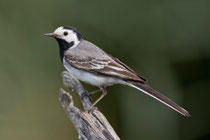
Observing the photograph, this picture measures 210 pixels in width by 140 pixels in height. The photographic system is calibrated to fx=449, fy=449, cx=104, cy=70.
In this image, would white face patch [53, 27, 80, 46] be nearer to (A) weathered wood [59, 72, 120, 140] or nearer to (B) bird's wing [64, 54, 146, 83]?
(B) bird's wing [64, 54, 146, 83]

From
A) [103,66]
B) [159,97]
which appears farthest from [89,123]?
[103,66]

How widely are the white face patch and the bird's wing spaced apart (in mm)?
232

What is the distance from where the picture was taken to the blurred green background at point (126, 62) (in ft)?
→ 15.4

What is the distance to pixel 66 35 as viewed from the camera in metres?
4.51

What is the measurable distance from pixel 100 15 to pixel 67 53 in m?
0.67

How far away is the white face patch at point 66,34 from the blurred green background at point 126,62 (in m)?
0.34

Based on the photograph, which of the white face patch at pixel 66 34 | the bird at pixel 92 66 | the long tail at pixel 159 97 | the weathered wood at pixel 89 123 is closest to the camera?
the weathered wood at pixel 89 123

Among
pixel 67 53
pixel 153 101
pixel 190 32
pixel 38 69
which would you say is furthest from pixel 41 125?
pixel 190 32

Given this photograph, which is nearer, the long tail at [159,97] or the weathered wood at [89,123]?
the weathered wood at [89,123]

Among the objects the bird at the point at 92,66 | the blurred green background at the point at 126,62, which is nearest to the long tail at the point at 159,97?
the bird at the point at 92,66

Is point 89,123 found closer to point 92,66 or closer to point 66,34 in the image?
point 92,66

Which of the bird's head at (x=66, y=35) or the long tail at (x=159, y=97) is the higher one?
Result: the bird's head at (x=66, y=35)

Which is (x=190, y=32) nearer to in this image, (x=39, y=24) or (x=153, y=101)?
(x=153, y=101)

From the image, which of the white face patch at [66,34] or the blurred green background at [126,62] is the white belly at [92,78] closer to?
the white face patch at [66,34]
